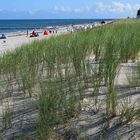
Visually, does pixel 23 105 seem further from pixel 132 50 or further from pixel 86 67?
pixel 132 50

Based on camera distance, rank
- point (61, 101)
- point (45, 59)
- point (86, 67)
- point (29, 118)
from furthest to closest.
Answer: point (45, 59), point (86, 67), point (29, 118), point (61, 101)

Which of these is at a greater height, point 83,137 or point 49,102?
point 49,102

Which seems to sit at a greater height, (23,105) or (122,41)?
(122,41)

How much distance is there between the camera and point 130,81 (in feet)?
16.8

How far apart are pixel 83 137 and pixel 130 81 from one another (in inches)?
59.5

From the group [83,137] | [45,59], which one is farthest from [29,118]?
[45,59]

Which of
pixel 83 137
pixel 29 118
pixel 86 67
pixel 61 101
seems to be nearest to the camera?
pixel 83 137

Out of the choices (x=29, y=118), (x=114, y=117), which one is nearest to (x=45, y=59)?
(x=29, y=118)

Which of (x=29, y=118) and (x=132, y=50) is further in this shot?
(x=132, y=50)

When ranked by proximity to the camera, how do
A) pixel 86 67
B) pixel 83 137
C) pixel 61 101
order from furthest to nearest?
pixel 86 67 → pixel 61 101 → pixel 83 137

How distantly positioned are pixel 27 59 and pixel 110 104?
3.13 meters

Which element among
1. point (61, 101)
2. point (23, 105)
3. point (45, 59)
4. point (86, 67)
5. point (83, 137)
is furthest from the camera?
point (45, 59)

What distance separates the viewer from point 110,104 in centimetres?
412

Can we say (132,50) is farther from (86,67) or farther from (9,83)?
(9,83)
